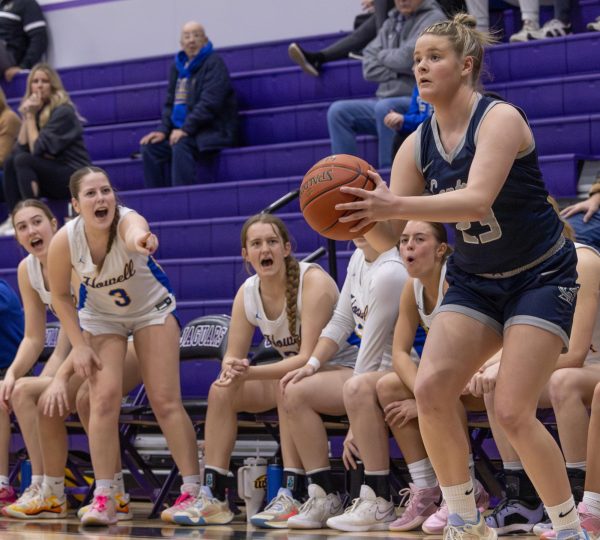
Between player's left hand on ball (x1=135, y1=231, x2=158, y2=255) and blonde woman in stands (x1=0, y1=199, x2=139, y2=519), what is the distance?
2.83ft

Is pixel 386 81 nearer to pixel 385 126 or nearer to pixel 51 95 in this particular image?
pixel 385 126

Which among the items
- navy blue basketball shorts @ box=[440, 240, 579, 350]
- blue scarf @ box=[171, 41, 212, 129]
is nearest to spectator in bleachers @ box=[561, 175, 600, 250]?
navy blue basketball shorts @ box=[440, 240, 579, 350]

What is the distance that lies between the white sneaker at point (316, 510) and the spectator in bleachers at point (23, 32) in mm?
6658

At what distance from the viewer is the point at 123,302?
506cm

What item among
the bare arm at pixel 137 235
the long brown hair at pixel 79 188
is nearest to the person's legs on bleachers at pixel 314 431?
the bare arm at pixel 137 235

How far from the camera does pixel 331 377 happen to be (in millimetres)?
4824

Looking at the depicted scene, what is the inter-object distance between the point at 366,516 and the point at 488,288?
154 cm

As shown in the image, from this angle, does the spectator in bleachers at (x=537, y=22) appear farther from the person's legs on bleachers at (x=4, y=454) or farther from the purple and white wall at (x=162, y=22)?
the person's legs on bleachers at (x=4, y=454)

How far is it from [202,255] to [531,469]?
4425 mm

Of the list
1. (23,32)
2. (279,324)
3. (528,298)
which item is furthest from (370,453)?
(23,32)

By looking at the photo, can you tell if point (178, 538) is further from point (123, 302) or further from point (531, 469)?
point (531, 469)

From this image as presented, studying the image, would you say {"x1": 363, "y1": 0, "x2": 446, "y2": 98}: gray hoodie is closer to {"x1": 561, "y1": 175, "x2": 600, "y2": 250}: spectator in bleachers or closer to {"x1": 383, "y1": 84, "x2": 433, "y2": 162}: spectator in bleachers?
{"x1": 383, "y1": 84, "x2": 433, "y2": 162}: spectator in bleachers

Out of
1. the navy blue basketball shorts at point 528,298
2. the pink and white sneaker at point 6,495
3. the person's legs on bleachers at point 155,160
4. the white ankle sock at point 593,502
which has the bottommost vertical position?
the pink and white sneaker at point 6,495

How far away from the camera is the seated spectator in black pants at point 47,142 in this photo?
7590 millimetres
